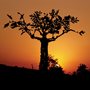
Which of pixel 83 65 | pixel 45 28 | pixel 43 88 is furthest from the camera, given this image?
pixel 83 65

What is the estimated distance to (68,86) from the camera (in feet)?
53.2

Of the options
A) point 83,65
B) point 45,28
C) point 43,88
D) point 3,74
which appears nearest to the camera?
point 43,88

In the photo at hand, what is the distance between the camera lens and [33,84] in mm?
14789

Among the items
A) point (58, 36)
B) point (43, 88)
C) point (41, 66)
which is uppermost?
point (58, 36)

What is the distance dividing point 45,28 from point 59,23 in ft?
5.99

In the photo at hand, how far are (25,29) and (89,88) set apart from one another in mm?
23873

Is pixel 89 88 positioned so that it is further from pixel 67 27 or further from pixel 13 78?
pixel 67 27

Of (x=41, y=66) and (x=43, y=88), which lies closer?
(x=43, y=88)

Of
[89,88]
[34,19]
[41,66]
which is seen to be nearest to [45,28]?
[34,19]

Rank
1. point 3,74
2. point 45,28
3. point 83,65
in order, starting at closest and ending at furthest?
1. point 3,74
2. point 45,28
3. point 83,65

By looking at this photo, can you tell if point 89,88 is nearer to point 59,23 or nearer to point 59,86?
point 59,86

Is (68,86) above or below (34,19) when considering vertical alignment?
below

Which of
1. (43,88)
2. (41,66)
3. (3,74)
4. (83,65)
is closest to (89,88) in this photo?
(43,88)

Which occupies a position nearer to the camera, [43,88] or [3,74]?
[43,88]
